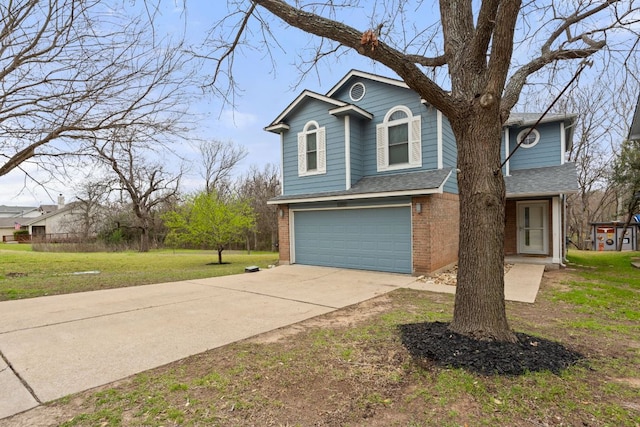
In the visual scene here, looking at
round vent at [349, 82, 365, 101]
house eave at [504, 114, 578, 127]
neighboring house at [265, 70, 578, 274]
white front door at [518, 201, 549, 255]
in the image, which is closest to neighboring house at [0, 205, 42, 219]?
neighboring house at [265, 70, 578, 274]

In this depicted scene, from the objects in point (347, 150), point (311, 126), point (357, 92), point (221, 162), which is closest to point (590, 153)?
point (357, 92)

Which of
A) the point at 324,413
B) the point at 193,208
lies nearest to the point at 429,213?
the point at 324,413

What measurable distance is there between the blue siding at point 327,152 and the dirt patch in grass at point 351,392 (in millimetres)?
7245

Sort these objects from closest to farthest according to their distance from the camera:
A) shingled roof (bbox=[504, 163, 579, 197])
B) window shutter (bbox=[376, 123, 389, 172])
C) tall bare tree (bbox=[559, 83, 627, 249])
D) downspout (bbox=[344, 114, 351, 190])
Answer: shingled roof (bbox=[504, 163, 579, 197]) → downspout (bbox=[344, 114, 351, 190]) → window shutter (bbox=[376, 123, 389, 172]) → tall bare tree (bbox=[559, 83, 627, 249])

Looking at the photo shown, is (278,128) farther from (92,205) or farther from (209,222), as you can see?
(92,205)

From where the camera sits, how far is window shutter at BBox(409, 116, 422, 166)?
995 centimetres

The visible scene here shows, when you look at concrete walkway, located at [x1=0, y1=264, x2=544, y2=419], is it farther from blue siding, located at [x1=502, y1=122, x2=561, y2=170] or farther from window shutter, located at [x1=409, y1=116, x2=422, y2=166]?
blue siding, located at [x1=502, y1=122, x2=561, y2=170]

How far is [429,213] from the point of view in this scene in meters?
9.02

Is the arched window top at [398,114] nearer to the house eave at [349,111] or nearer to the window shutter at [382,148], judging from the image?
the window shutter at [382,148]

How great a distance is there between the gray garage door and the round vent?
3783mm

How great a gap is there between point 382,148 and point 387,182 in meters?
1.32

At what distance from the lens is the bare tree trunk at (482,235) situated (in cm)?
362

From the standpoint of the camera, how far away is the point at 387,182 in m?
10.0

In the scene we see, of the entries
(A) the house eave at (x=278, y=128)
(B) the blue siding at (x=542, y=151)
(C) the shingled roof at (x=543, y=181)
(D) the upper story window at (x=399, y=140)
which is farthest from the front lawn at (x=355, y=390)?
(B) the blue siding at (x=542, y=151)
